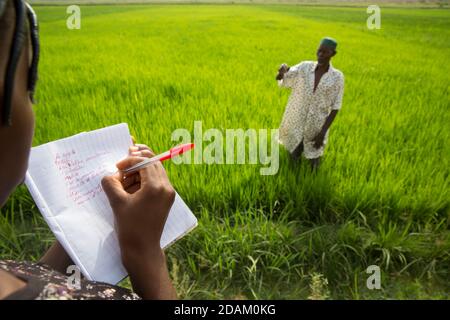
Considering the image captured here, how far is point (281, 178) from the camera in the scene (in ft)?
6.70

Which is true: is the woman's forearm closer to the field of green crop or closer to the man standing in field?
the field of green crop

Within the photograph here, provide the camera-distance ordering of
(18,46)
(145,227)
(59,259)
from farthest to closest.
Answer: (59,259), (145,227), (18,46)

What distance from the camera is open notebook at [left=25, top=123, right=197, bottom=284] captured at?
94cm

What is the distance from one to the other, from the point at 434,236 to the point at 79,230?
1.67 metres

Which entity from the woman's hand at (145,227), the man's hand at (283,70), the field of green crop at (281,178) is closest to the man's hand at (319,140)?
the field of green crop at (281,178)

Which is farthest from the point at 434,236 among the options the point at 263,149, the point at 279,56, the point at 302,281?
the point at 279,56

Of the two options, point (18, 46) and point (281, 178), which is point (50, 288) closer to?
point (18, 46)

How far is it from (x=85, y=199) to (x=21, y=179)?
0.48m

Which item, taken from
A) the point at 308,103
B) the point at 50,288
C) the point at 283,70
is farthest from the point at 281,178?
the point at 50,288

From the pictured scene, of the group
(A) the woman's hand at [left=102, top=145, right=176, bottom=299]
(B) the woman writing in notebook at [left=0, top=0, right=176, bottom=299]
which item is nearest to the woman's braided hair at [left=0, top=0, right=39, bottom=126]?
(B) the woman writing in notebook at [left=0, top=0, right=176, bottom=299]

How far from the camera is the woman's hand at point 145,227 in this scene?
0.87m

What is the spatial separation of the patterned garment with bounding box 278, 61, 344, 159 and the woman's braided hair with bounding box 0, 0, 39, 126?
4.91ft

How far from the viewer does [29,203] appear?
197cm

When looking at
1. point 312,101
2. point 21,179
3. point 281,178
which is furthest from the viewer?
point 281,178
